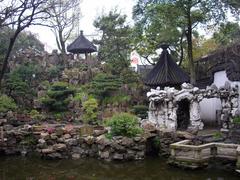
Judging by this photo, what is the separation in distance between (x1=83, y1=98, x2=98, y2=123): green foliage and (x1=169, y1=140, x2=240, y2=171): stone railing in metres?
8.55

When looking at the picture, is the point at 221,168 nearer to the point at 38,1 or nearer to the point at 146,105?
the point at 38,1

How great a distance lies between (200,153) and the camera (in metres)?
11.5

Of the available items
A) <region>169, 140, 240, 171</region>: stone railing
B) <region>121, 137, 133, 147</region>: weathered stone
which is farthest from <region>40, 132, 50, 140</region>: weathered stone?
<region>169, 140, 240, 171</region>: stone railing

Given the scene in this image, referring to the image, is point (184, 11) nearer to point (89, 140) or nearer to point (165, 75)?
point (165, 75)

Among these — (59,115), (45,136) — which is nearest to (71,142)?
(45,136)

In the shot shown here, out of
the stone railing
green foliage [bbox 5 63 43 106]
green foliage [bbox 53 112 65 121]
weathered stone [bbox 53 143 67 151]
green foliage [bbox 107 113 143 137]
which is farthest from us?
green foliage [bbox 5 63 43 106]

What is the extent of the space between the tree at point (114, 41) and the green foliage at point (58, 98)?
5.14 m

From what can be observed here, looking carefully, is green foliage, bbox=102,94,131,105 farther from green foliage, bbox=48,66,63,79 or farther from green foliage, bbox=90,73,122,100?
green foliage, bbox=48,66,63,79

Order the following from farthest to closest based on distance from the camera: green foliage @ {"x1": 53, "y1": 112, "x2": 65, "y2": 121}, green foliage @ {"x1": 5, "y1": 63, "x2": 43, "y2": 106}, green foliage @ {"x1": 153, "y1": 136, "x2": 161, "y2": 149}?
green foliage @ {"x1": 5, "y1": 63, "x2": 43, "y2": 106}, green foliage @ {"x1": 53, "y1": 112, "x2": 65, "y2": 121}, green foliage @ {"x1": 153, "y1": 136, "x2": 161, "y2": 149}

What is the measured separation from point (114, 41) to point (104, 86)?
6703 mm

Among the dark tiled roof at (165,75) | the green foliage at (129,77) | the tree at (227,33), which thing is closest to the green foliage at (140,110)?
the dark tiled roof at (165,75)

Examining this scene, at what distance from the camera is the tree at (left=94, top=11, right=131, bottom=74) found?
27.1 meters

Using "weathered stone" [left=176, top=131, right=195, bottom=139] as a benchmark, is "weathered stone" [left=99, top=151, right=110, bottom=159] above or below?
below

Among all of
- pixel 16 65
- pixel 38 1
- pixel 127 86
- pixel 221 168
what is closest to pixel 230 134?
pixel 221 168
